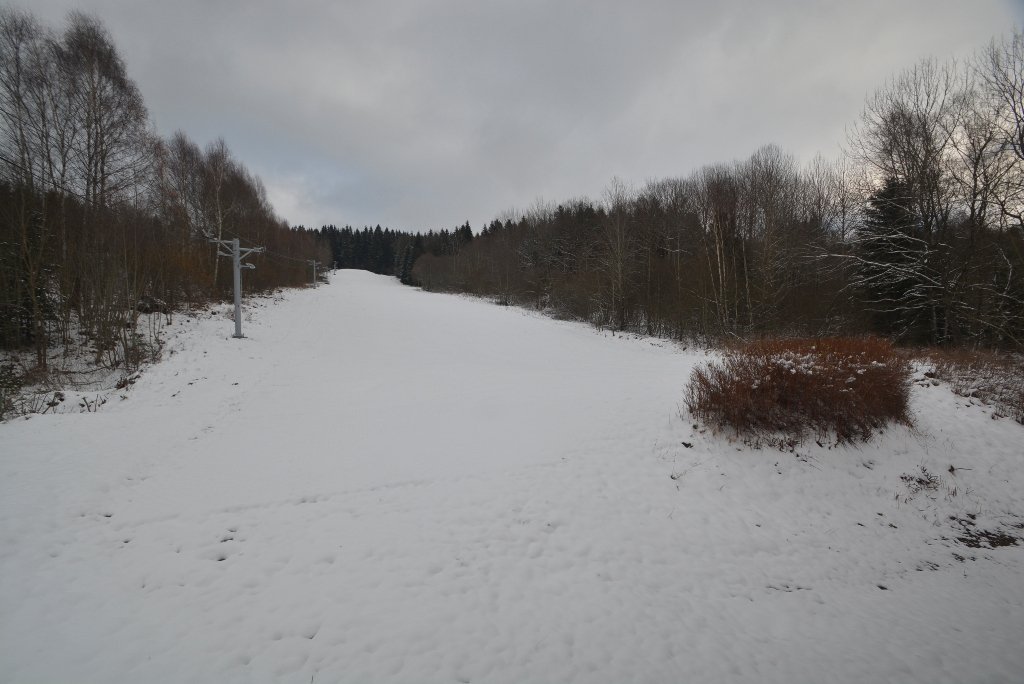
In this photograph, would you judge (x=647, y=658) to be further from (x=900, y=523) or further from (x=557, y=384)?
(x=557, y=384)

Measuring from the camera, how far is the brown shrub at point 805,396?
285 inches

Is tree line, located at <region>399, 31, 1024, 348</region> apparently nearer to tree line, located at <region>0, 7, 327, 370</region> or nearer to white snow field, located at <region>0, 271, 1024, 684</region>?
white snow field, located at <region>0, 271, 1024, 684</region>

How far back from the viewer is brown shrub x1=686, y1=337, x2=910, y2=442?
724cm

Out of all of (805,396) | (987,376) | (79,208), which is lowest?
(805,396)

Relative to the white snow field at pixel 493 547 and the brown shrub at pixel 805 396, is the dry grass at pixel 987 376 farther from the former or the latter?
the brown shrub at pixel 805 396

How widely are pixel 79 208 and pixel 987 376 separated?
26.3 meters

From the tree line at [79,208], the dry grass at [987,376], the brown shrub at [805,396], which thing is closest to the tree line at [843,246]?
the dry grass at [987,376]

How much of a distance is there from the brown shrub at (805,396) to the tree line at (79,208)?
51.8 ft

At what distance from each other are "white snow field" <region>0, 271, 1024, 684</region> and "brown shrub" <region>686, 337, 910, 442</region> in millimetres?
474

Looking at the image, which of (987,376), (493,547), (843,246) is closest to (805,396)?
(987,376)

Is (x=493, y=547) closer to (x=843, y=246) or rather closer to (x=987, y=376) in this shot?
(x=987, y=376)

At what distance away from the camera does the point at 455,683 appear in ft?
10.2

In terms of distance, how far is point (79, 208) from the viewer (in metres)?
11.9

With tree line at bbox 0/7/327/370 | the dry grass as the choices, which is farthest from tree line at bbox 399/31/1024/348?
tree line at bbox 0/7/327/370
